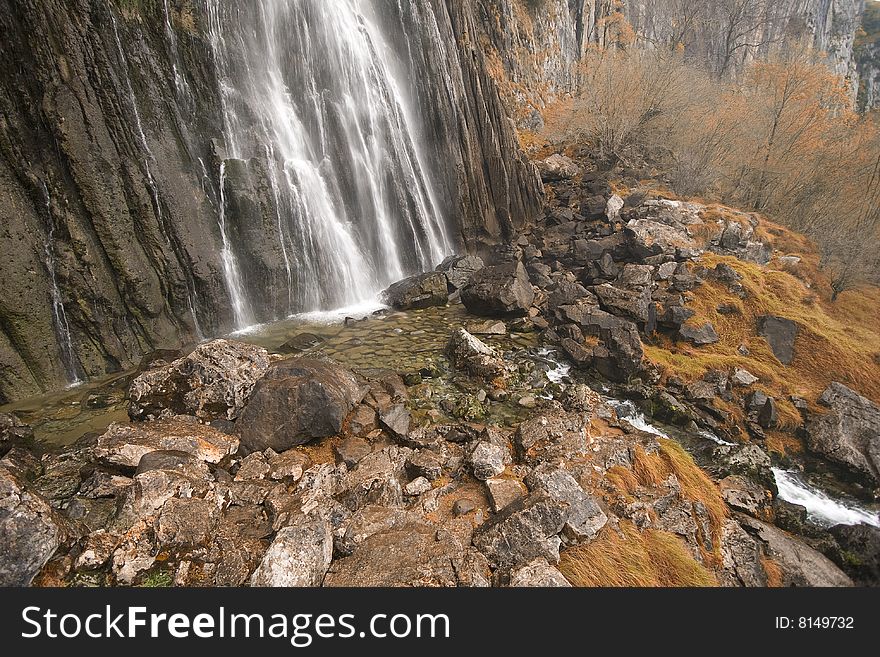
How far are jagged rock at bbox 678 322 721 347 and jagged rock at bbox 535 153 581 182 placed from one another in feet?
48.8

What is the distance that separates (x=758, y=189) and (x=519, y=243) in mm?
11884

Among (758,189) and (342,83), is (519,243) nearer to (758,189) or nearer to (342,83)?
(342,83)

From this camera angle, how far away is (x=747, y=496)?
670cm

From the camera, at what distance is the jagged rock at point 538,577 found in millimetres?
4246

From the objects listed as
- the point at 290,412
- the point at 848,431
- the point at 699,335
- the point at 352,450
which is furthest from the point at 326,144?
the point at 848,431

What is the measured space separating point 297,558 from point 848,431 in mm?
10889

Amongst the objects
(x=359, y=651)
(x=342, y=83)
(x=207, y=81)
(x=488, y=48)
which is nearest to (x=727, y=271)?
(x=359, y=651)

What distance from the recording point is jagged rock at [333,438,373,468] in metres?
6.50

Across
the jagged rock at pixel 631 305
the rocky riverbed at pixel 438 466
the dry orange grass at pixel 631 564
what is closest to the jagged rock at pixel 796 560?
the rocky riverbed at pixel 438 466

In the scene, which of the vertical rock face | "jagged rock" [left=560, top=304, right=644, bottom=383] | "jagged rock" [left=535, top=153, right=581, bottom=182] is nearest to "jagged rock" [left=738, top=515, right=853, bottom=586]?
"jagged rock" [left=560, top=304, right=644, bottom=383]

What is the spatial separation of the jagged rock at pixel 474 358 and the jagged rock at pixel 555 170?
1647 cm

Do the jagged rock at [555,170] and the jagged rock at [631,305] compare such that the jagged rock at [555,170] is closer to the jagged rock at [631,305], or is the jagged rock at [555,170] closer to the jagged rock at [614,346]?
the jagged rock at [631,305]

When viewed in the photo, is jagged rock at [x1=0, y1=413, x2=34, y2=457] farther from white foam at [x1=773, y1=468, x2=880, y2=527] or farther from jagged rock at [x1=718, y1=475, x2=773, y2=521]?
white foam at [x1=773, y1=468, x2=880, y2=527]

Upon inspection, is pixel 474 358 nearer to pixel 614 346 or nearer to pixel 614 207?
pixel 614 346
